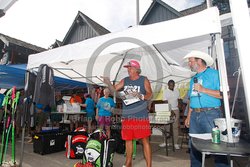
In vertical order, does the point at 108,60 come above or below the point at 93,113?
above

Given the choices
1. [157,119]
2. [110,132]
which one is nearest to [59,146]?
[110,132]

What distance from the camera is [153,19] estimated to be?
39.0ft

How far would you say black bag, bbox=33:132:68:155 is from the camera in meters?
4.71

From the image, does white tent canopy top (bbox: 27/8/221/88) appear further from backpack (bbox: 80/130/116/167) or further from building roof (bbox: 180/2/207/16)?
building roof (bbox: 180/2/207/16)

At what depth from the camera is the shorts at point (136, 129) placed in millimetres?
3127

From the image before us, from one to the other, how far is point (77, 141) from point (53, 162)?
630mm

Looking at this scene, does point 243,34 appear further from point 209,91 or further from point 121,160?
point 121,160

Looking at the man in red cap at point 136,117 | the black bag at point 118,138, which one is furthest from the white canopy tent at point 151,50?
the black bag at point 118,138

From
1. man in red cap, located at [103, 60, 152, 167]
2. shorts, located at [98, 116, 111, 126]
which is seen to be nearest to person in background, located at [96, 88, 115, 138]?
shorts, located at [98, 116, 111, 126]

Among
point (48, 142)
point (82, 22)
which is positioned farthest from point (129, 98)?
point (82, 22)

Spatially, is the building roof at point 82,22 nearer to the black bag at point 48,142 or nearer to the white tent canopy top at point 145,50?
the white tent canopy top at point 145,50

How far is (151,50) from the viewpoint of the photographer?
5070 millimetres

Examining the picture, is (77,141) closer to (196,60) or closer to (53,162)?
(53,162)

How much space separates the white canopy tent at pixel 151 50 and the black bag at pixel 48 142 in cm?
179
